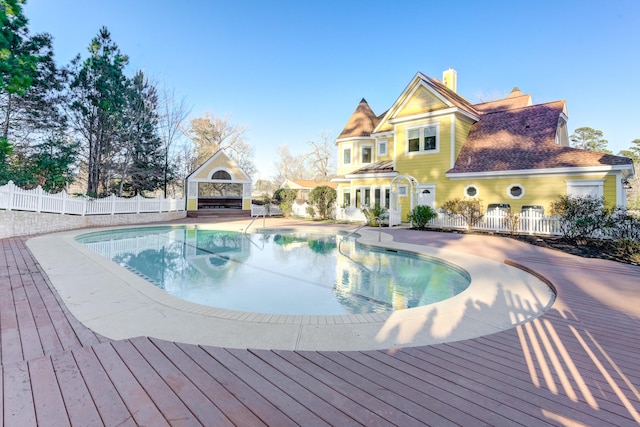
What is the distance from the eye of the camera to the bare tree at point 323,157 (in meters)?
42.7

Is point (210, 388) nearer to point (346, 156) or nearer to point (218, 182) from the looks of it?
point (346, 156)

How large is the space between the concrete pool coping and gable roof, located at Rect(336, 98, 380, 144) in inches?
647

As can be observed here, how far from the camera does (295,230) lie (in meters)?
15.2

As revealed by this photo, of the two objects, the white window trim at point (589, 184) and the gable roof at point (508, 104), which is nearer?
the white window trim at point (589, 184)

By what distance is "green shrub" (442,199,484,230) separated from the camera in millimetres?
13430

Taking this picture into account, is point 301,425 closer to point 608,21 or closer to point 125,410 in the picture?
point 125,410

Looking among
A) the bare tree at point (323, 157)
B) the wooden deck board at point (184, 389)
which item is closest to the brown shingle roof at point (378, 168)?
the wooden deck board at point (184, 389)

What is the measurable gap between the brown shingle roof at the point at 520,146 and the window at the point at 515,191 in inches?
33.1

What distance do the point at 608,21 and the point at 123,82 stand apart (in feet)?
82.7

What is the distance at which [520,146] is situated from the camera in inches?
564

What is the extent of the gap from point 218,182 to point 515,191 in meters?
18.4

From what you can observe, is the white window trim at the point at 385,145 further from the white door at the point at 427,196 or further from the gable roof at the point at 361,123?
the white door at the point at 427,196

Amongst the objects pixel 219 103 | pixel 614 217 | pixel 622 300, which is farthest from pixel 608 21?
pixel 219 103

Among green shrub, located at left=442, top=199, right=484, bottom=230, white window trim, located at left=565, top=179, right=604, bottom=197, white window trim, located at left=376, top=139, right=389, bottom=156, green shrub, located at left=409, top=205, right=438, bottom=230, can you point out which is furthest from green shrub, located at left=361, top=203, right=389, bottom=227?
white window trim, located at left=565, top=179, right=604, bottom=197
